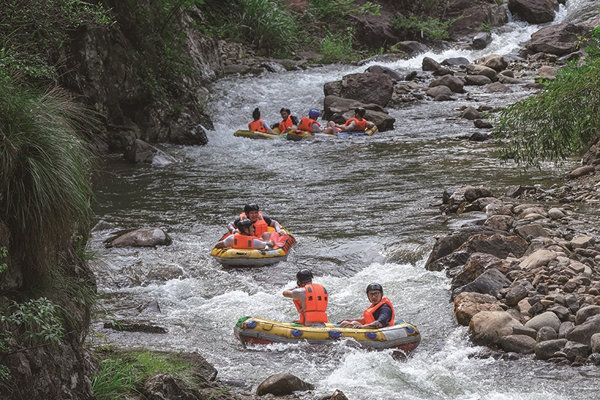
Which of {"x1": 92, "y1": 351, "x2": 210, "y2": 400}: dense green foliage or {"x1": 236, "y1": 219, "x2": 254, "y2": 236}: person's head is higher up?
{"x1": 92, "y1": 351, "x2": 210, "y2": 400}: dense green foliage

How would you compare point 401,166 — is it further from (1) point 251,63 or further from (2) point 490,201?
(1) point 251,63

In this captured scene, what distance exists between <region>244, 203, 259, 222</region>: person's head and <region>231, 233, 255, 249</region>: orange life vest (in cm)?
60

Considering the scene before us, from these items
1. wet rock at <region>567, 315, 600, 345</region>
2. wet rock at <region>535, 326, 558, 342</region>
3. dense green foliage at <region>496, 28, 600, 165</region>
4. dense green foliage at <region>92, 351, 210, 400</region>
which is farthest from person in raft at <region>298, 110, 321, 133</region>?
dense green foliage at <region>92, 351, 210, 400</region>

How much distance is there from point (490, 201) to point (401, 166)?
3941 mm

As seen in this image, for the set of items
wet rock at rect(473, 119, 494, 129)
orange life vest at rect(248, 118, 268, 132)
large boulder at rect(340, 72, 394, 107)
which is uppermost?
large boulder at rect(340, 72, 394, 107)

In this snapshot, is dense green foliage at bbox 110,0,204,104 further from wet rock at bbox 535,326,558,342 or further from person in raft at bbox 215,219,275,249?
wet rock at bbox 535,326,558,342

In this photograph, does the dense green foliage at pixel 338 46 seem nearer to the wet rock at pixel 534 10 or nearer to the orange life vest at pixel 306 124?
the wet rock at pixel 534 10

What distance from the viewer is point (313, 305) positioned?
28.8 ft

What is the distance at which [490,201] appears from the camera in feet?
41.5

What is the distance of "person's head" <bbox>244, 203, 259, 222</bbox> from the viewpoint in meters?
12.0

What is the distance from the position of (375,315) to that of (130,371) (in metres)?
3.42

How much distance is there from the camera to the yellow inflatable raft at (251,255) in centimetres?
1130

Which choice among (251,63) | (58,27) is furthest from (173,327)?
(251,63)

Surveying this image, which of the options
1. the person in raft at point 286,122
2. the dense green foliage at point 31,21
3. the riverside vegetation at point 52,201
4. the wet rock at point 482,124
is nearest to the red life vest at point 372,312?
the riverside vegetation at point 52,201
